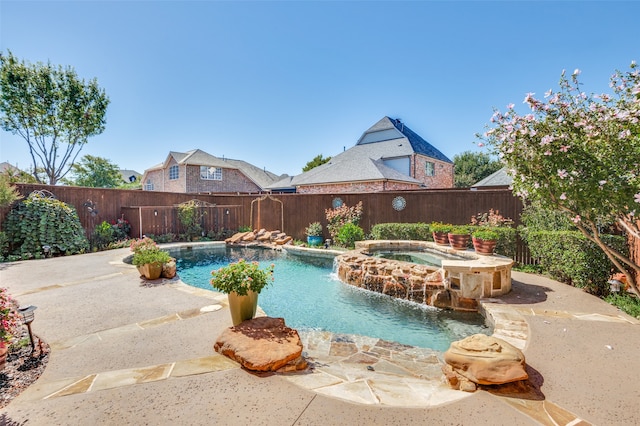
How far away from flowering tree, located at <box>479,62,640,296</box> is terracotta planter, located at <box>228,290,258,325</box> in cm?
403

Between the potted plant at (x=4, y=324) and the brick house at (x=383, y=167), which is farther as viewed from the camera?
the brick house at (x=383, y=167)

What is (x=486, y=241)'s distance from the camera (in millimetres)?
6910

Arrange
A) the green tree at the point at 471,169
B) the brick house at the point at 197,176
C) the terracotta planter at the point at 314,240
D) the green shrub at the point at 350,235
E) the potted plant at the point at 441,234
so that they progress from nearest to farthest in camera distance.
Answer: the potted plant at the point at 441,234 → the green shrub at the point at 350,235 → the terracotta planter at the point at 314,240 → the brick house at the point at 197,176 → the green tree at the point at 471,169

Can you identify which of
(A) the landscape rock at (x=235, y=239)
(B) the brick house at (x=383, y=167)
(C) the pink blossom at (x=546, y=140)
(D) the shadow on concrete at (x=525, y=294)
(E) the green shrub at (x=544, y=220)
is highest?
(B) the brick house at (x=383, y=167)

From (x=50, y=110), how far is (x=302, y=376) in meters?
22.4

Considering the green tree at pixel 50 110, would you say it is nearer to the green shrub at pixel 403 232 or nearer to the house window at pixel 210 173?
the house window at pixel 210 173

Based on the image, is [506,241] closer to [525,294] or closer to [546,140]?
[525,294]

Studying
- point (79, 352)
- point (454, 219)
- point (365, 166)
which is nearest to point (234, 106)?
point (365, 166)

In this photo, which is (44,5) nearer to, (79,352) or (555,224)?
(79,352)

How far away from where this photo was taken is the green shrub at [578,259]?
5059 millimetres

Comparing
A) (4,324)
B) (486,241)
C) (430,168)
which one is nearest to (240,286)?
(4,324)

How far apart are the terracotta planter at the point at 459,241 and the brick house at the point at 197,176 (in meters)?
21.6

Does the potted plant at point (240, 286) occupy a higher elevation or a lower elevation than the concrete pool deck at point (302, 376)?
higher

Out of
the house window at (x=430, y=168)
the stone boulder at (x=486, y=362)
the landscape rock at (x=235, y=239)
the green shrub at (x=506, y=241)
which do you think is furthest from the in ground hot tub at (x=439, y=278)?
the house window at (x=430, y=168)
